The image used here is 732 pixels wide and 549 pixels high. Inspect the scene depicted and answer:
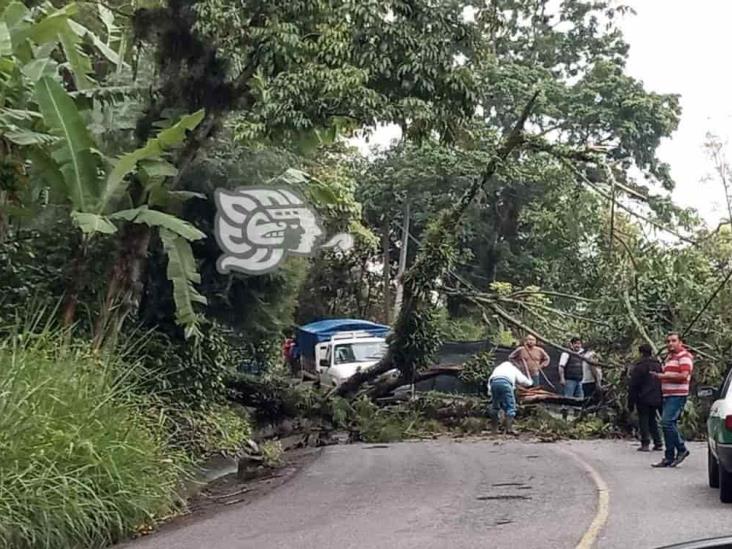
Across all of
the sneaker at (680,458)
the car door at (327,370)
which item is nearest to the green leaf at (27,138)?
the sneaker at (680,458)

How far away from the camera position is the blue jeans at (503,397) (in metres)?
18.4

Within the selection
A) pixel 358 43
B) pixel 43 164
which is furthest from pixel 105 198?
pixel 358 43

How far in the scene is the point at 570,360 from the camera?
19.7 m

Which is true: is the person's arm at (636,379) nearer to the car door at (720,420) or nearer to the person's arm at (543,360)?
the car door at (720,420)

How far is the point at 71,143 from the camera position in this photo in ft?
38.7

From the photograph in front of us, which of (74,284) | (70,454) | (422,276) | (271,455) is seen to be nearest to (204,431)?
(271,455)

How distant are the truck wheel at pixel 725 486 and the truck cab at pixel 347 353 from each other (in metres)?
18.0

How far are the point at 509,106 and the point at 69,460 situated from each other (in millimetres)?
29008

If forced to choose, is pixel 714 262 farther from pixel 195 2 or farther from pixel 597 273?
pixel 195 2

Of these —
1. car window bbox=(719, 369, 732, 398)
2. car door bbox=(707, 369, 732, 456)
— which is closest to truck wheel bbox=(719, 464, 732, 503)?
car door bbox=(707, 369, 732, 456)

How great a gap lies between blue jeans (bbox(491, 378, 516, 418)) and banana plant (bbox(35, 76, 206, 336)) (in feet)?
23.6

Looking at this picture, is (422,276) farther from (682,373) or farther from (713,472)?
(713,472)

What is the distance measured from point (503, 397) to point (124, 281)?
8.03m

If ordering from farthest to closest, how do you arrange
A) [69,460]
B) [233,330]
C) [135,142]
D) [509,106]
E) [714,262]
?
[509,106] < [233,330] < [714,262] < [135,142] < [69,460]
